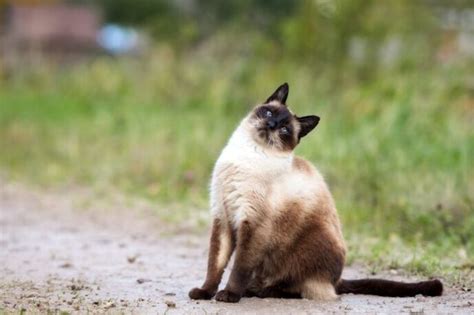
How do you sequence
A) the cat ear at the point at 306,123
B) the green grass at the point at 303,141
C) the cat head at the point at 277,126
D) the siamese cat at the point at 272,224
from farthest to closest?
the green grass at the point at 303,141
the cat ear at the point at 306,123
the cat head at the point at 277,126
the siamese cat at the point at 272,224

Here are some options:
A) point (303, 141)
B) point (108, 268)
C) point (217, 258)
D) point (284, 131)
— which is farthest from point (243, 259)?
point (303, 141)

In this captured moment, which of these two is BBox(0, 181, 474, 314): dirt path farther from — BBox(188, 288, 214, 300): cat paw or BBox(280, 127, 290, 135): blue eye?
BBox(280, 127, 290, 135): blue eye

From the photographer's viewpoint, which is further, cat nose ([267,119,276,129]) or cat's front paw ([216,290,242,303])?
cat nose ([267,119,276,129])

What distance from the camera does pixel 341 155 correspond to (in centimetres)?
1116

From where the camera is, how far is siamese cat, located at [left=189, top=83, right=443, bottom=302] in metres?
5.93

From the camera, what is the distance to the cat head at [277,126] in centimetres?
615

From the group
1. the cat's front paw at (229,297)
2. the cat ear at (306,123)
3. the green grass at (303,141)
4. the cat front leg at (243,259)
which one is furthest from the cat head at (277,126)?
the green grass at (303,141)

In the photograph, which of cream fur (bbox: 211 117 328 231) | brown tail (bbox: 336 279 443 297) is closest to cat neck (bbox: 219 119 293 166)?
cream fur (bbox: 211 117 328 231)

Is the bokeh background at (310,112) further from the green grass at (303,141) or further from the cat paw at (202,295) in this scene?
the cat paw at (202,295)

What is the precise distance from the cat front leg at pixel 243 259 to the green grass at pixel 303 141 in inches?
73.0

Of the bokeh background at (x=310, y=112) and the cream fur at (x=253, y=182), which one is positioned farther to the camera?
the bokeh background at (x=310, y=112)

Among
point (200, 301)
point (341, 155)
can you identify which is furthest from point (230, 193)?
point (341, 155)

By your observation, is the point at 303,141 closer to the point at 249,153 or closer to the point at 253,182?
the point at 249,153

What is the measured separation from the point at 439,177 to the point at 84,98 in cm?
876
